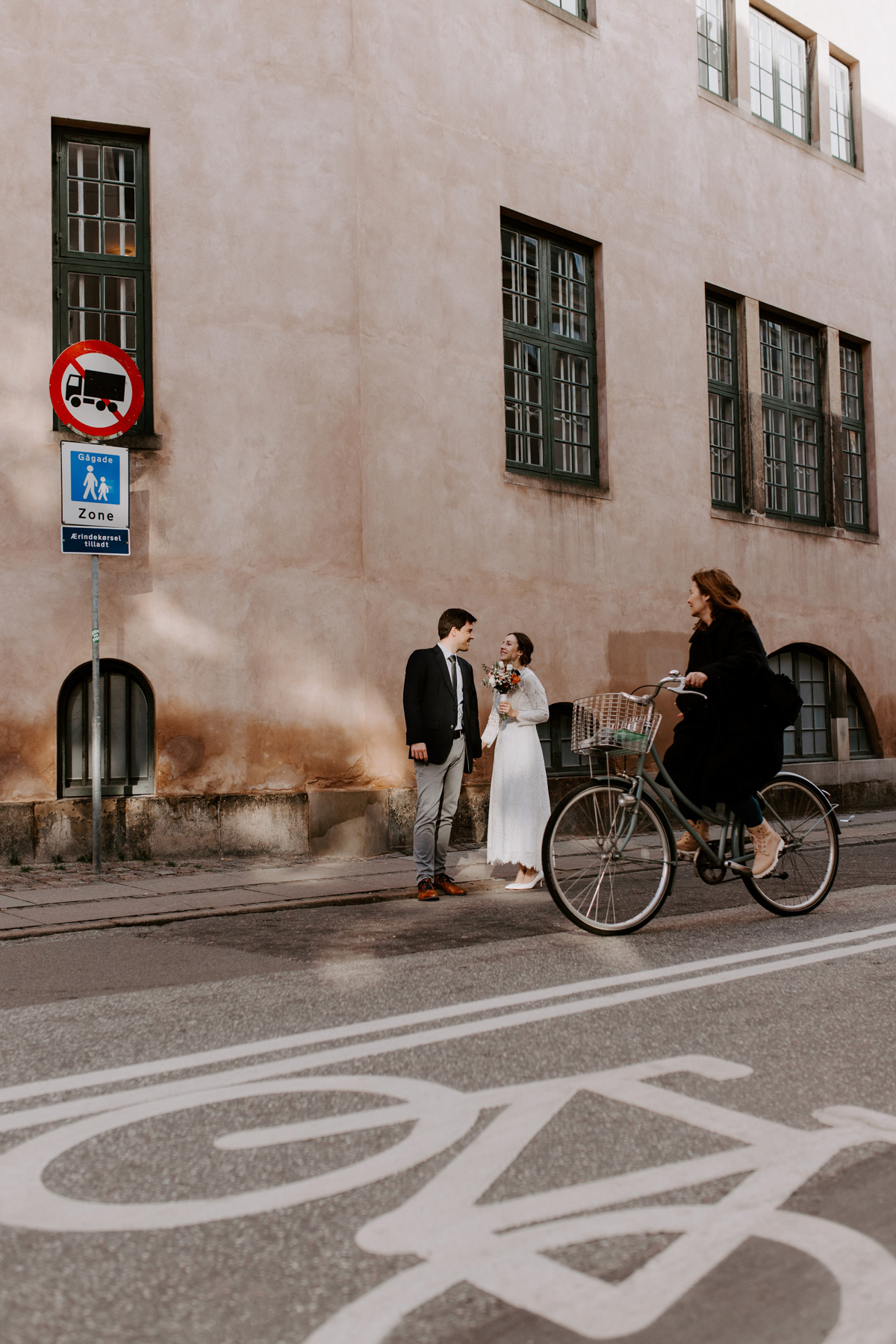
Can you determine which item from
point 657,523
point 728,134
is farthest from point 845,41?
point 657,523

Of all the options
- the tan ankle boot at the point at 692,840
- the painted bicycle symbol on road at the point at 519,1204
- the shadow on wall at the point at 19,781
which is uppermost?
the shadow on wall at the point at 19,781

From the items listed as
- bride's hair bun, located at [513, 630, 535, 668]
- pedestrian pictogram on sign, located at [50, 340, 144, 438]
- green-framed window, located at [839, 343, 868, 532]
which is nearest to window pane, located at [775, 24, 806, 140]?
green-framed window, located at [839, 343, 868, 532]

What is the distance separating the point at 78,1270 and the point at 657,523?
41.9 feet

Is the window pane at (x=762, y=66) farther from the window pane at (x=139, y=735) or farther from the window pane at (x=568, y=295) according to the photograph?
the window pane at (x=139, y=735)

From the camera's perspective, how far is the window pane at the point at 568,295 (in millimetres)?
14047

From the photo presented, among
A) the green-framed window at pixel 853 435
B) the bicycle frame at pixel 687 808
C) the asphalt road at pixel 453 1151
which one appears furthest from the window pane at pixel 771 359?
the asphalt road at pixel 453 1151

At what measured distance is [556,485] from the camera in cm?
1348

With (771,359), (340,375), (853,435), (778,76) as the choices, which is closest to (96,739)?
(340,375)

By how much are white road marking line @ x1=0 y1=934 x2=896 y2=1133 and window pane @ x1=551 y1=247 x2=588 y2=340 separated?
9.61 metres

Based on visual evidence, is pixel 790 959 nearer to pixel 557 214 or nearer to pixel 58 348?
pixel 58 348

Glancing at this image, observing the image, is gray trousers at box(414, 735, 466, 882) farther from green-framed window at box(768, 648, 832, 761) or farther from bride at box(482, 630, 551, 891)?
green-framed window at box(768, 648, 832, 761)

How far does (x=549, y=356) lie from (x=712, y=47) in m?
5.37

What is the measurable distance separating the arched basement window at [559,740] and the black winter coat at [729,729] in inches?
247

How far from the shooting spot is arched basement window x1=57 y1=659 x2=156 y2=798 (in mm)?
10766
